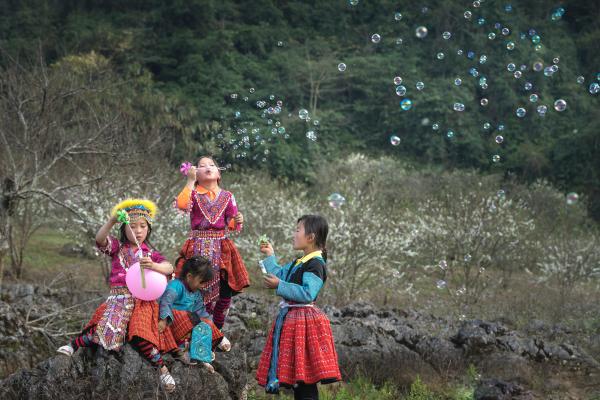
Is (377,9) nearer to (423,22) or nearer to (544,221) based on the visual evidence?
(423,22)

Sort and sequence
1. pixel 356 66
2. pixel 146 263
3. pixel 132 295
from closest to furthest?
pixel 146 263 < pixel 132 295 < pixel 356 66

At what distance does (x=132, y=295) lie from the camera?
4707 mm

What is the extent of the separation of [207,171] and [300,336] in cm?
168

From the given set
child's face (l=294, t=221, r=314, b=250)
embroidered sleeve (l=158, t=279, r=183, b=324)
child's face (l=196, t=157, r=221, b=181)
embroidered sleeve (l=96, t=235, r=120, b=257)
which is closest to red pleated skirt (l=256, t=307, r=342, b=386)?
child's face (l=294, t=221, r=314, b=250)

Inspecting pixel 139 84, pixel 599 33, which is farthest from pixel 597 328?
pixel 599 33

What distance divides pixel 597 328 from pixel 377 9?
87.3 ft

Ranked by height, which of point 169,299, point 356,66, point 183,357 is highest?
point 356,66

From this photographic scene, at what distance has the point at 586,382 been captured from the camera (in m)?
8.07

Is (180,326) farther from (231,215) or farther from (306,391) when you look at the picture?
(231,215)

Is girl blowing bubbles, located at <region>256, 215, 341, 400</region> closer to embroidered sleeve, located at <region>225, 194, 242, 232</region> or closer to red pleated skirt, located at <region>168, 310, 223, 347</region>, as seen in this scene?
red pleated skirt, located at <region>168, 310, 223, 347</region>

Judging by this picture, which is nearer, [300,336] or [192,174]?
[300,336]

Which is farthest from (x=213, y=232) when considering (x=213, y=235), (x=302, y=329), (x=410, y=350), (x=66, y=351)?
(x=410, y=350)

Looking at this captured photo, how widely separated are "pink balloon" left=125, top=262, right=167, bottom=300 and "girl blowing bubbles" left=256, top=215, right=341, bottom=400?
0.70 metres

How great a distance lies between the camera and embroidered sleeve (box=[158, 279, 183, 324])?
15.5 ft
